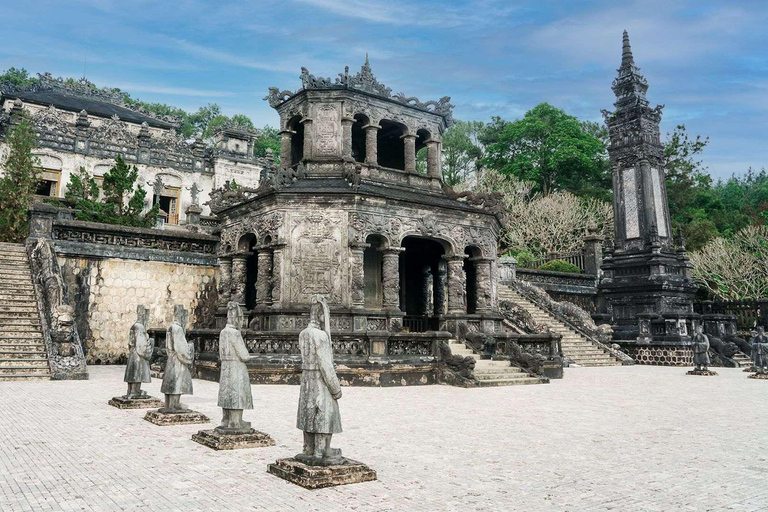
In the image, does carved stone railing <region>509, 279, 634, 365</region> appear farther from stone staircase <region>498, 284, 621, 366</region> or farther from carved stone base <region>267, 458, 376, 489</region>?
carved stone base <region>267, 458, 376, 489</region>

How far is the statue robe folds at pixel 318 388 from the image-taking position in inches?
232

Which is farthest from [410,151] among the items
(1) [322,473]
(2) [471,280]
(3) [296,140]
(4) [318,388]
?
(1) [322,473]

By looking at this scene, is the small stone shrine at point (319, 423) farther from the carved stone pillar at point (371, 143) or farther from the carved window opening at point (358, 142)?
the carved window opening at point (358, 142)

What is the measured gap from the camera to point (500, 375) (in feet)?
52.4

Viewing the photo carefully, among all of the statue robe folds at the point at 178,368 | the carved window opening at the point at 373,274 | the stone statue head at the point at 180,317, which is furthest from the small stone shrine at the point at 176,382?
the carved window opening at the point at 373,274

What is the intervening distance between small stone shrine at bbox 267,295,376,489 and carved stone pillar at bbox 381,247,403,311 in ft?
37.9

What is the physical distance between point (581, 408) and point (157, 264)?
16.2 metres

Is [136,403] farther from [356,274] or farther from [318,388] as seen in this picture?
[356,274]

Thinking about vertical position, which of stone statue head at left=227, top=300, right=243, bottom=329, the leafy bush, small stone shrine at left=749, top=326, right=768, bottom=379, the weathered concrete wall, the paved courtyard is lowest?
the paved courtyard

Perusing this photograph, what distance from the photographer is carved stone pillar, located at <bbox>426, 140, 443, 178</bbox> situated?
22219 millimetres

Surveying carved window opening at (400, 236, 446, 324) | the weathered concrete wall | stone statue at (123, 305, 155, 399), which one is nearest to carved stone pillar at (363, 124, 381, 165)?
carved window opening at (400, 236, 446, 324)

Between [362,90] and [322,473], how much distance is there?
16966 millimetres

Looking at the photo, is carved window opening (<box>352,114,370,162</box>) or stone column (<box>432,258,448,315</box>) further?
carved window opening (<box>352,114,370,162</box>)

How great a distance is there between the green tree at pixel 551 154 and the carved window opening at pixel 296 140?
32506 millimetres
